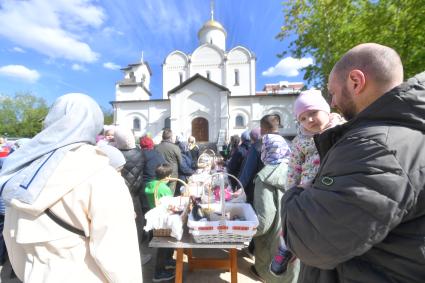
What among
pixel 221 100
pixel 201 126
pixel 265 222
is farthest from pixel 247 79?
pixel 265 222

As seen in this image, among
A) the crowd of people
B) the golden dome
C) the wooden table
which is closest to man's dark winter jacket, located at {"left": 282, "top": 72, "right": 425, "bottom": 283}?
the crowd of people

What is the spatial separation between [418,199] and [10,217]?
202cm

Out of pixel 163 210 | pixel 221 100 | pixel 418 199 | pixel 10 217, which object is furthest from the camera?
pixel 221 100

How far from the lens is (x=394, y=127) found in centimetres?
93

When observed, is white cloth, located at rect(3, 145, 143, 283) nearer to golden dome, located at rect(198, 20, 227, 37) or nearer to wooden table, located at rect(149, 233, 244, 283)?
wooden table, located at rect(149, 233, 244, 283)

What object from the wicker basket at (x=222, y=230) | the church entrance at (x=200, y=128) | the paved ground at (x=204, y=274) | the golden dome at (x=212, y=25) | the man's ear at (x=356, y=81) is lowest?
the paved ground at (x=204, y=274)

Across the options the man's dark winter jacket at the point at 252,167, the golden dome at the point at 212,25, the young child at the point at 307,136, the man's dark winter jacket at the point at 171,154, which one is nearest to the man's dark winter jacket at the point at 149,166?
the man's dark winter jacket at the point at 171,154

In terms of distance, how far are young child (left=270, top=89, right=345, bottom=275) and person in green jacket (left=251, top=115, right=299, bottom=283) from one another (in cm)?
66

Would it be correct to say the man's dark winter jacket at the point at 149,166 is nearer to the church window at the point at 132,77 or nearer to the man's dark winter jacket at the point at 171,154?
the man's dark winter jacket at the point at 171,154

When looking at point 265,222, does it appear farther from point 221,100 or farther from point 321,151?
point 221,100

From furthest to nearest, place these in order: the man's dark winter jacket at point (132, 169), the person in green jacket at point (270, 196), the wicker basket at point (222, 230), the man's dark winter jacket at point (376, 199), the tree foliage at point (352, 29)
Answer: the tree foliage at point (352, 29) < the man's dark winter jacket at point (132, 169) < the person in green jacket at point (270, 196) < the wicker basket at point (222, 230) < the man's dark winter jacket at point (376, 199)

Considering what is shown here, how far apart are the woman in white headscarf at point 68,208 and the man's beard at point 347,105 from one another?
128cm

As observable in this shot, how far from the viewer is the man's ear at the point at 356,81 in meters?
1.11

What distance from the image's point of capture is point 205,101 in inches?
1212
